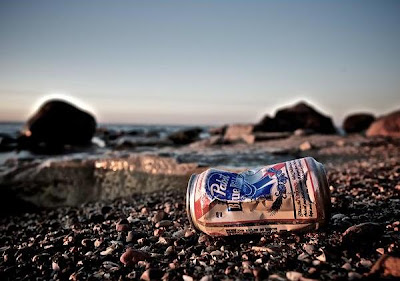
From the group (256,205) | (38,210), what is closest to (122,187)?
(38,210)

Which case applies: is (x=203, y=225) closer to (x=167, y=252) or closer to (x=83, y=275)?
(x=167, y=252)

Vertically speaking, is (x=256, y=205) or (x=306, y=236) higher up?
(x=256, y=205)

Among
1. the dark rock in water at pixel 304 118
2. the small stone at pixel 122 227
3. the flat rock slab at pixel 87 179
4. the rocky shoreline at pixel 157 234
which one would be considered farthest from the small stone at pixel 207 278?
the dark rock in water at pixel 304 118

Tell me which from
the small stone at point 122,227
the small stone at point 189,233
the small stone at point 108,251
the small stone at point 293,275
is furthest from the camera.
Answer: the small stone at point 122,227

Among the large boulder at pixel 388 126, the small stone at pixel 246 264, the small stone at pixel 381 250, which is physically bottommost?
the small stone at pixel 246 264

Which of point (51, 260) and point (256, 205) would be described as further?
point (51, 260)

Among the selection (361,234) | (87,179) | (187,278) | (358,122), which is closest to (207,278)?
(187,278)

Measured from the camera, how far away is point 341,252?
1479 mm

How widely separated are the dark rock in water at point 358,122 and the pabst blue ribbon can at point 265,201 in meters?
23.4

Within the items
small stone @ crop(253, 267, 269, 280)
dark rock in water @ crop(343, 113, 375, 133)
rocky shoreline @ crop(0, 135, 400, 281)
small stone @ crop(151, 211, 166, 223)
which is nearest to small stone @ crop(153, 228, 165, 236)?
rocky shoreline @ crop(0, 135, 400, 281)

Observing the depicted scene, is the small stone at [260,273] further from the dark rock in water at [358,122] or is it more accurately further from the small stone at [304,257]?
the dark rock in water at [358,122]

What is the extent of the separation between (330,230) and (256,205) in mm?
515

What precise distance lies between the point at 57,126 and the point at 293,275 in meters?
12.3

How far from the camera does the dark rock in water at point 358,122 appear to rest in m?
22.3
